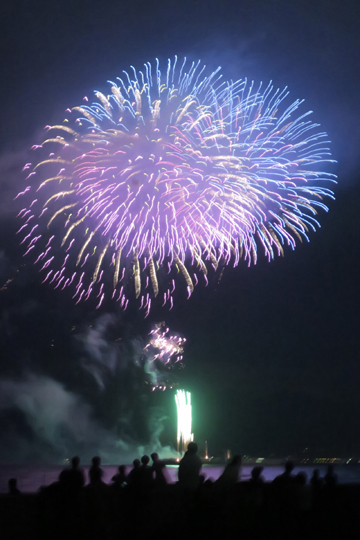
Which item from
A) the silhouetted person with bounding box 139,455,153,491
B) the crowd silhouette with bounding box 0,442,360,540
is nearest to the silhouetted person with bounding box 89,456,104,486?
the crowd silhouette with bounding box 0,442,360,540

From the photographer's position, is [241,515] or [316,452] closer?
[241,515]

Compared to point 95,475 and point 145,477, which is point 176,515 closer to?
point 145,477

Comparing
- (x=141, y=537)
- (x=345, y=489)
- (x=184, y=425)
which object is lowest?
(x=141, y=537)

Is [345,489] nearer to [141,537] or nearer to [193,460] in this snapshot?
[193,460]

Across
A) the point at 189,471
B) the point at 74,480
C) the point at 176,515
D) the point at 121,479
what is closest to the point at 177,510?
the point at 176,515

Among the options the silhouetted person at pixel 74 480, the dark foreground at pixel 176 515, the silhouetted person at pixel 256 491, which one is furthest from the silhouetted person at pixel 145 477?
the silhouetted person at pixel 256 491

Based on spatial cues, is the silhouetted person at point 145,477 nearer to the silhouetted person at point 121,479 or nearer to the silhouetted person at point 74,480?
the silhouetted person at point 121,479

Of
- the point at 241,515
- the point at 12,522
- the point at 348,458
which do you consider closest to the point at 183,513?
the point at 241,515
